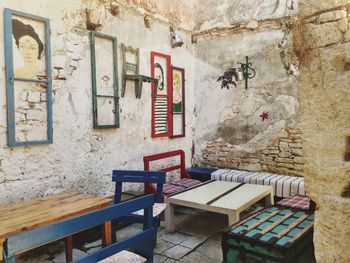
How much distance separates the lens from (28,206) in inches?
119

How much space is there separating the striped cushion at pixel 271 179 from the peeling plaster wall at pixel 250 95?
0.99 feet

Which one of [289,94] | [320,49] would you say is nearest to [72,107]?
[320,49]

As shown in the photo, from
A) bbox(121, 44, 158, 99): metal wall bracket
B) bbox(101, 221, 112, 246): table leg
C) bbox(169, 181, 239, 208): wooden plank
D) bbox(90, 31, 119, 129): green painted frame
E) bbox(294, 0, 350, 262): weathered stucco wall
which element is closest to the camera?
bbox(294, 0, 350, 262): weathered stucco wall

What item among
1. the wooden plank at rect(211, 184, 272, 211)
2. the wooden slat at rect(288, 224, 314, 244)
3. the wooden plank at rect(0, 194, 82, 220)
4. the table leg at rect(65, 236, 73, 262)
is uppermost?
the wooden plank at rect(0, 194, 82, 220)

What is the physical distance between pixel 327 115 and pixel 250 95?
4429 millimetres

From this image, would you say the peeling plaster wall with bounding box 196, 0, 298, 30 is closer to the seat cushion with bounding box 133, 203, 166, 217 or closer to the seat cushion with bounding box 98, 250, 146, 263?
the seat cushion with bounding box 133, 203, 166, 217

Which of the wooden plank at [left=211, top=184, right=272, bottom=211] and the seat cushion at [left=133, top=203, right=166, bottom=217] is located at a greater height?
the wooden plank at [left=211, top=184, right=272, bottom=211]

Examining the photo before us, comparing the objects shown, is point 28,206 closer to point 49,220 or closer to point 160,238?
point 49,220

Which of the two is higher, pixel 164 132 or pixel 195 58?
pixel 195 58

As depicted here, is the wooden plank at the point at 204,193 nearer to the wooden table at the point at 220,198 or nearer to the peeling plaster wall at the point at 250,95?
the wooden table at the point at 220,198

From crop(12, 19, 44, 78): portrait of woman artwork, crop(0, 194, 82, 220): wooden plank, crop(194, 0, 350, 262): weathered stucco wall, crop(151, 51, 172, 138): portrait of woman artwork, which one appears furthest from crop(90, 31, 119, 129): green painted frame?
crop(194, 0, 350, 262): weathered stucco wall

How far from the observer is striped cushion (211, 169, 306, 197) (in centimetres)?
479

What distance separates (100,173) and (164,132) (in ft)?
5.39

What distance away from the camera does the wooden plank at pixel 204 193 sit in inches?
149
